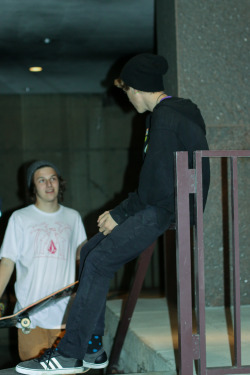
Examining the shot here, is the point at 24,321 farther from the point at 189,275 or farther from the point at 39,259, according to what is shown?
the point at 189,275

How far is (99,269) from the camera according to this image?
8.41 feet

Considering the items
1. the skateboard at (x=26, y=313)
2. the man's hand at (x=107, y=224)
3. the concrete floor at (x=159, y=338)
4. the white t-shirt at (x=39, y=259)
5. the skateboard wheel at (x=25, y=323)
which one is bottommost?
the concrete floor at (x=159, y=338)

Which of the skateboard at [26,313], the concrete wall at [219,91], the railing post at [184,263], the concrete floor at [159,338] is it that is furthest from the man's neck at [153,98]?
the concrete wall at [219,91]

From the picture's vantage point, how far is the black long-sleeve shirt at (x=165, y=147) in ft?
8.30

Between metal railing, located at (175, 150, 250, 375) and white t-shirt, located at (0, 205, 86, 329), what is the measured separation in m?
1.31

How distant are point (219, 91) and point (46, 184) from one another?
167 centimetres

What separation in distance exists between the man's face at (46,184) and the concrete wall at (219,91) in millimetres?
1306

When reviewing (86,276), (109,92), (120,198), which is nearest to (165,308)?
(86,276)

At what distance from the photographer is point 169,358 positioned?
315cm

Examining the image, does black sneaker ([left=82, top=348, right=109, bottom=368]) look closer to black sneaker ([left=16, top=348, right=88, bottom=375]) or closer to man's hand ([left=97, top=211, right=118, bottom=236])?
black sneaker ([left=16, top=348, right=88, bottom=375])

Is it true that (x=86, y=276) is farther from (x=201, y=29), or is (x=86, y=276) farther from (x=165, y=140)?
(x=201, y=29)

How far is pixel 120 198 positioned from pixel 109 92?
239 cm

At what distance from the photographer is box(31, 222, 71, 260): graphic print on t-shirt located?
353 centimetres

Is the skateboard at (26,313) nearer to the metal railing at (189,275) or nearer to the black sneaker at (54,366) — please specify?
the black sneaker at (54,366)
